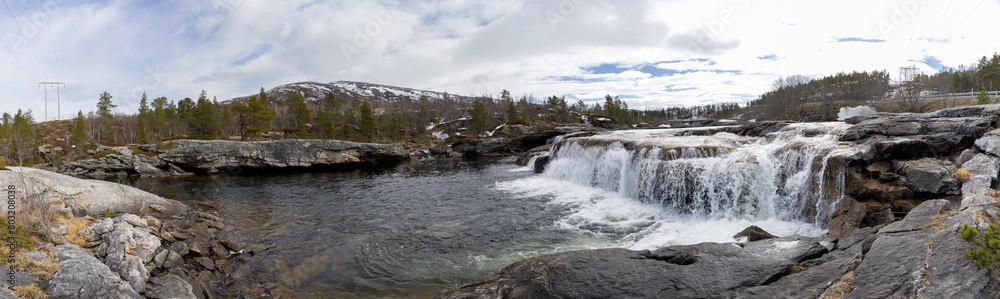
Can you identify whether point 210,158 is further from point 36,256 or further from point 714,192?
point 714,192

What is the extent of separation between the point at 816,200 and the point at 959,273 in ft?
29.7

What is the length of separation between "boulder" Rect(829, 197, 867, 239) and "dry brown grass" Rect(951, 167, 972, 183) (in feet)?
6.40

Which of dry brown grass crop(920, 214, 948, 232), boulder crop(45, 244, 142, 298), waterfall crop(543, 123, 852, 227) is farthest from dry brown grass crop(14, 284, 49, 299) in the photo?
waterfall crop(543, 123, 852, 227)

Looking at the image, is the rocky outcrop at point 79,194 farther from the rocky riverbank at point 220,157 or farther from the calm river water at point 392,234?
the rocky riverbank at point 220,157

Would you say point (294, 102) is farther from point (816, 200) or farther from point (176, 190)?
point (816, 200)

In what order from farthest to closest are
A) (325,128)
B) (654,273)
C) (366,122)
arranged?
1. (366,122)
2. (325,128)
3. (654,273)

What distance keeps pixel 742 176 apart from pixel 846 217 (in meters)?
4.11

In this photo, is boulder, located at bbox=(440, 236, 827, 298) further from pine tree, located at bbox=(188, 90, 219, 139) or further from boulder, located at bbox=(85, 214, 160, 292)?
pine tree, located at bbox=(188, 90, 219, 139)

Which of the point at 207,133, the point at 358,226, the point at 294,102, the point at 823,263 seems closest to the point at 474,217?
the point at 358,226

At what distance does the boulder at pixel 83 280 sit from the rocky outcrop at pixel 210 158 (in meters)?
37.5

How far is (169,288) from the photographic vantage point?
6.93 metres

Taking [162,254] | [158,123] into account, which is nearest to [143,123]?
[158,123]

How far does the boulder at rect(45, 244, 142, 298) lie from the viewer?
5.50 meters

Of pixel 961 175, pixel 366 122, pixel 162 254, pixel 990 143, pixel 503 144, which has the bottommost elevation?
pixel 162 254
